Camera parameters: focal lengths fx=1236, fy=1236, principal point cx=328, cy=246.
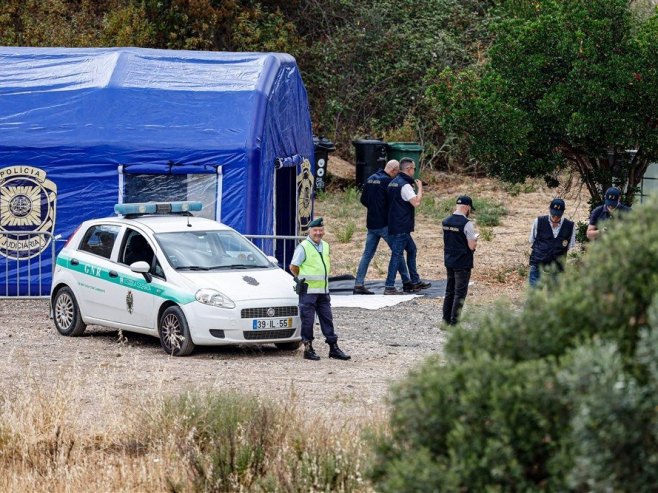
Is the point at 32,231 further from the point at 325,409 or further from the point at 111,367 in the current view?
the point at 325,409

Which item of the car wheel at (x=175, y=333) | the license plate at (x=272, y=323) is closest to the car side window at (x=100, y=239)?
the car wheel at (x=175, y=333)

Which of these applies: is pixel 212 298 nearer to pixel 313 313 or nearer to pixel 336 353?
pixel 313 313

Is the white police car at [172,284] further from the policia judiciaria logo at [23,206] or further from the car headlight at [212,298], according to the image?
the policia judiciaria logo at [23,206]

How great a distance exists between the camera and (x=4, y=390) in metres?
9.74

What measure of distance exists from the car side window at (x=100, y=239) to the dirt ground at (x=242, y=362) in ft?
3.35

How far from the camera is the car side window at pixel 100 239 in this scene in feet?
45.8

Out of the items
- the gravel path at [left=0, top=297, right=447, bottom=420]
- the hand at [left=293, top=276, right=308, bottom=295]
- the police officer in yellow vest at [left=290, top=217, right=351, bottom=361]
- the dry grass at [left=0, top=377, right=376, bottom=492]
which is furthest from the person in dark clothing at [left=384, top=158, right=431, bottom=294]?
the dry grass at [left=0, top=377, right=376, bottom=492]

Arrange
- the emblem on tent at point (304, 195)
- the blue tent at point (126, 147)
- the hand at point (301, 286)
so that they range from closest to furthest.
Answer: the hand at point (301, 286), the blue tent at point (126, 147), the emblem on tent at point (304, 195)

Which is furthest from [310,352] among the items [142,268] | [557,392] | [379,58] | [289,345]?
[379,58]

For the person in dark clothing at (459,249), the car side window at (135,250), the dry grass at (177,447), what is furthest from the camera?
the person in dark clothing at (459,249)

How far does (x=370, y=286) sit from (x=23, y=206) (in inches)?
205

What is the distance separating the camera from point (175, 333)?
12.9 metres

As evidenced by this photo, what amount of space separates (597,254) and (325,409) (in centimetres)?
551

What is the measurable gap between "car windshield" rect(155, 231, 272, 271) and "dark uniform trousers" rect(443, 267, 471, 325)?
2.16m
